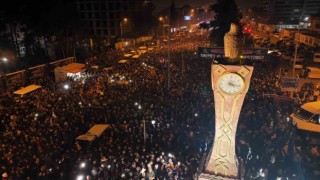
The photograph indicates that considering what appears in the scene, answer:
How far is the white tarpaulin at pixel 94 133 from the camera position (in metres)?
14.1

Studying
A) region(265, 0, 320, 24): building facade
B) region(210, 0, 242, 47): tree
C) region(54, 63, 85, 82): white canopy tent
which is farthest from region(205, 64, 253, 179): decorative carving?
region(265, 0, 320, 24): building facade

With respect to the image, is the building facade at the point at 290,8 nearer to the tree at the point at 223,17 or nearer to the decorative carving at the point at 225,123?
the tree at the point at 223,17

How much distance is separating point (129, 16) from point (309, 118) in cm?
5224

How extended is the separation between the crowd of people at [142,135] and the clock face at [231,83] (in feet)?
10.3

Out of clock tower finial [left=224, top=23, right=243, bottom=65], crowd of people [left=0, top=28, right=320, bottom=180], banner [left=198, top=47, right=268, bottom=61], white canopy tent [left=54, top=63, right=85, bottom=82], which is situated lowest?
crowd of people [left=0, top=28, right=320, bottom=180]

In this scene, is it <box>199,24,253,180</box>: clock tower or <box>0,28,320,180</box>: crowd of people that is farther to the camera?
<box>0,28,320,180</box>: crowd of people

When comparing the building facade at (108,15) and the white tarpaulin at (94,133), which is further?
the building facade at (108,15)

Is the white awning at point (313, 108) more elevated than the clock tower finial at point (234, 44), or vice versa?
the clock tower finial at point (234, 44)

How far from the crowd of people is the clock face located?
124 inches

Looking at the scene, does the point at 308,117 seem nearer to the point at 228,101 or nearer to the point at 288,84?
the point at 288,84

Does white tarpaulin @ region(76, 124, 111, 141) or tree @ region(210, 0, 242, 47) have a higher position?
tree @ region(210, 0, 242, 47)

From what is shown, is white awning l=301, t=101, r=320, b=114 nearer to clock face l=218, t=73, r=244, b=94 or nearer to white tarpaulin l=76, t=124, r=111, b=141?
clock face l=218, t=73, r=244, b=94

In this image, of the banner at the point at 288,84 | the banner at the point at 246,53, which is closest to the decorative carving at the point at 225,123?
the banner at the point at 288,84

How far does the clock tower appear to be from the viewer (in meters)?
7.99
